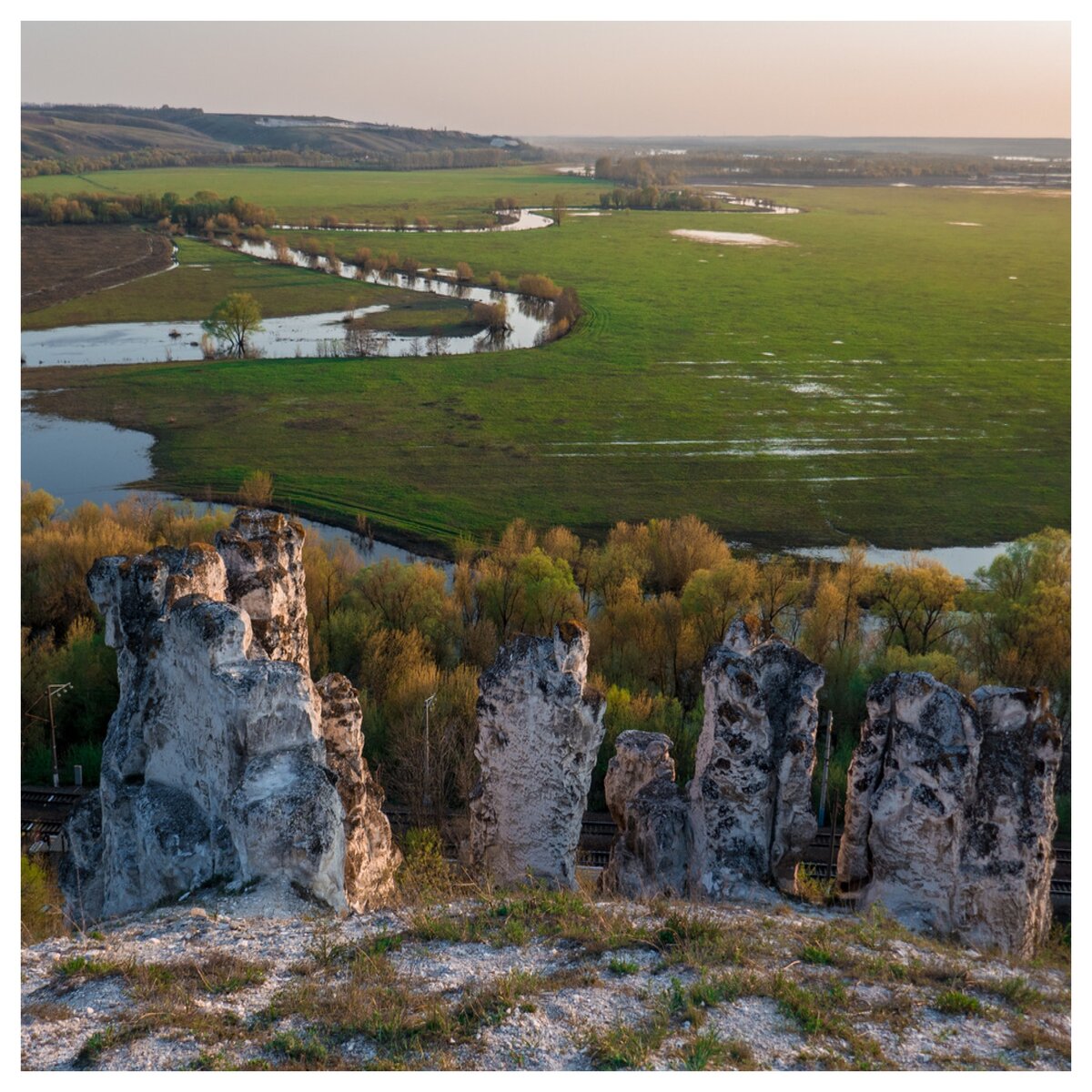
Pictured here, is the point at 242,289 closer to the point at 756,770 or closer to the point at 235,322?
the point at 235,322

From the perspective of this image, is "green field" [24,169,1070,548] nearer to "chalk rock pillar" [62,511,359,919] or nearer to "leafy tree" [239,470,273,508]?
"leafy tree" [239,470,273,508]

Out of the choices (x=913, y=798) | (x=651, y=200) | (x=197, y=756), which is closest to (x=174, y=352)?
(x=197, y=756)

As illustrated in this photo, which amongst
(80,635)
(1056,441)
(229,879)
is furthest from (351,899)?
(1056,441)

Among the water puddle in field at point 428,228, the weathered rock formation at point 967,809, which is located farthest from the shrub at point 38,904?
the water puddle in field at point 428,228

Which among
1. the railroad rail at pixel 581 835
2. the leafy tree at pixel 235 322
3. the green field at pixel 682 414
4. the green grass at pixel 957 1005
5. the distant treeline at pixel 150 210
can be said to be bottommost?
the railroad rail at pixel 581 835

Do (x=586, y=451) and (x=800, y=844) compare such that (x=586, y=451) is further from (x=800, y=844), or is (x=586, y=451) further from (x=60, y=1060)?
(x=60, y=1060)

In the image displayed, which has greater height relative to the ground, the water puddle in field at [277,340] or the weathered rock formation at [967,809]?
the water puddle in field at [277,340]

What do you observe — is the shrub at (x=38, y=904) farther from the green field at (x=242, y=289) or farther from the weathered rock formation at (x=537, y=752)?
the green field at (x=242, y=289)
